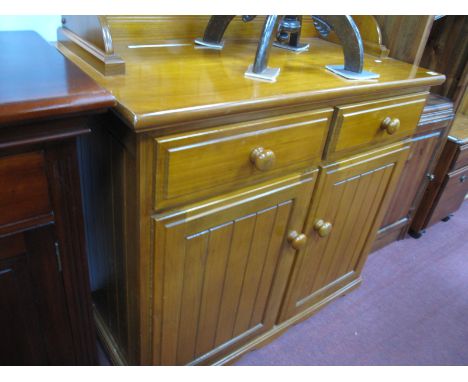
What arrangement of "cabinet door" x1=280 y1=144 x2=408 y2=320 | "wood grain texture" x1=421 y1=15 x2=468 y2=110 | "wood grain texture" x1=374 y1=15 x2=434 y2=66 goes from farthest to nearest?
1. "wood grain texture" x1=421 y1=15 x2=468 y2=110
2. "wood grain texture" x1=374 y1=15 x2=434 y2=66
3. "cabinet door" x1=280 y1=144 x2=408 y2=320

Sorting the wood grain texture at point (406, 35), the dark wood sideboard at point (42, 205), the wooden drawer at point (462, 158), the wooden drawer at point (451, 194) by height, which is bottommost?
the wooden drawer at point (451, 194)

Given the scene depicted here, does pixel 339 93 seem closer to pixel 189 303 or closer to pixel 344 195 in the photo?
pixel 344 195

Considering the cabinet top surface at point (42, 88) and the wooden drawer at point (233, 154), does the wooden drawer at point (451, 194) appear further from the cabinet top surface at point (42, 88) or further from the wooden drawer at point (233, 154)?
the cabinet top surface at point (42, 88)

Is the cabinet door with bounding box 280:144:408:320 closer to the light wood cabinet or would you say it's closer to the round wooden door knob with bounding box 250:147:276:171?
the light wood cabinet

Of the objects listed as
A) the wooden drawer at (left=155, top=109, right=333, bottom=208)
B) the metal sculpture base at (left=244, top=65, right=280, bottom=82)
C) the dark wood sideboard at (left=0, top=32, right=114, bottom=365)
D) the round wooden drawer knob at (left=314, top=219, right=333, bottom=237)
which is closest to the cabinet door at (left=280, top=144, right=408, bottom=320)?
the round wooden drawer knob at (left=314, top=219, right=333, bottom=237)

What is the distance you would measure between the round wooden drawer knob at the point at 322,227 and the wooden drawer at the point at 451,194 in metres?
0.90

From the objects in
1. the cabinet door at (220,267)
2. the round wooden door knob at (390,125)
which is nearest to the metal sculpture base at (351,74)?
the round wooden door knob at (390,125)

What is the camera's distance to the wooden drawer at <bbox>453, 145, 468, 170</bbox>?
1.53 m

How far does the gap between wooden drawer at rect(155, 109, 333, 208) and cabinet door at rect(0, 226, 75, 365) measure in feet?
0.63

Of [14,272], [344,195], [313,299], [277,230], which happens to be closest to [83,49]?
[14,272]

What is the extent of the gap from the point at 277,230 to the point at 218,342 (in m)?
0.36

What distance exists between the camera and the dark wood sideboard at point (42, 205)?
18.2 inches

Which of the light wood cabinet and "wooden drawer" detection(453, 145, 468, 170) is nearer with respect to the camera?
Answer: the light wood cabinet

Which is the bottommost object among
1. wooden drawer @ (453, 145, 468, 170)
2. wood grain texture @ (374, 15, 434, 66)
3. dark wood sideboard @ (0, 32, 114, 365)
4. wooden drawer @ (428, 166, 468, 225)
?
wooden drawer @ (428, 166, 468, 225)
